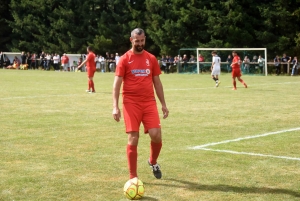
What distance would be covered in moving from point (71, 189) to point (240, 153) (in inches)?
136

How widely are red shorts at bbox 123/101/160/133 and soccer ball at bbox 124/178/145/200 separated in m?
0.76

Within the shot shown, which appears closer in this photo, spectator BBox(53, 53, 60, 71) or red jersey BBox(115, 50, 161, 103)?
red jersey BBox(115, 50, 161, 103)

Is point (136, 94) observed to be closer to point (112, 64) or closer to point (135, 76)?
point (135, 76)

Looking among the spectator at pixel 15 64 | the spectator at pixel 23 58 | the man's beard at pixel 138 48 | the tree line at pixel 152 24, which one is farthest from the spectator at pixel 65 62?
the man's beard at pixel 138 48

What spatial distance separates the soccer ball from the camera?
6672mm

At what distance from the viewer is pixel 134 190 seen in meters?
6.69

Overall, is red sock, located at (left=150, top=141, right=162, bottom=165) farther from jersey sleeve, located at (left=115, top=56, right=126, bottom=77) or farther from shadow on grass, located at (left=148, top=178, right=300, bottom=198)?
jersey sleeve, located at (left=115, top=56, right=126, bottom=77)

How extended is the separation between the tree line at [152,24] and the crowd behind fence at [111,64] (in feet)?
8.66

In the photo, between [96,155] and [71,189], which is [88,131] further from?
[71,189]

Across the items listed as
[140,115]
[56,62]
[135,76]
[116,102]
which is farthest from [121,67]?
[56,62]

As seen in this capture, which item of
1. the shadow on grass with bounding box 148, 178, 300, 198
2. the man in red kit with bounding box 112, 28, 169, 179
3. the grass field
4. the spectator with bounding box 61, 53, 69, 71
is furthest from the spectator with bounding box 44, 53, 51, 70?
the shadow on grass with bounding box 148, 178, 300, 198

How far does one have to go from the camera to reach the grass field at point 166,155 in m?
7.11

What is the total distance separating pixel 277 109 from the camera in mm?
16578

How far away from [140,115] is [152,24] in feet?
158
